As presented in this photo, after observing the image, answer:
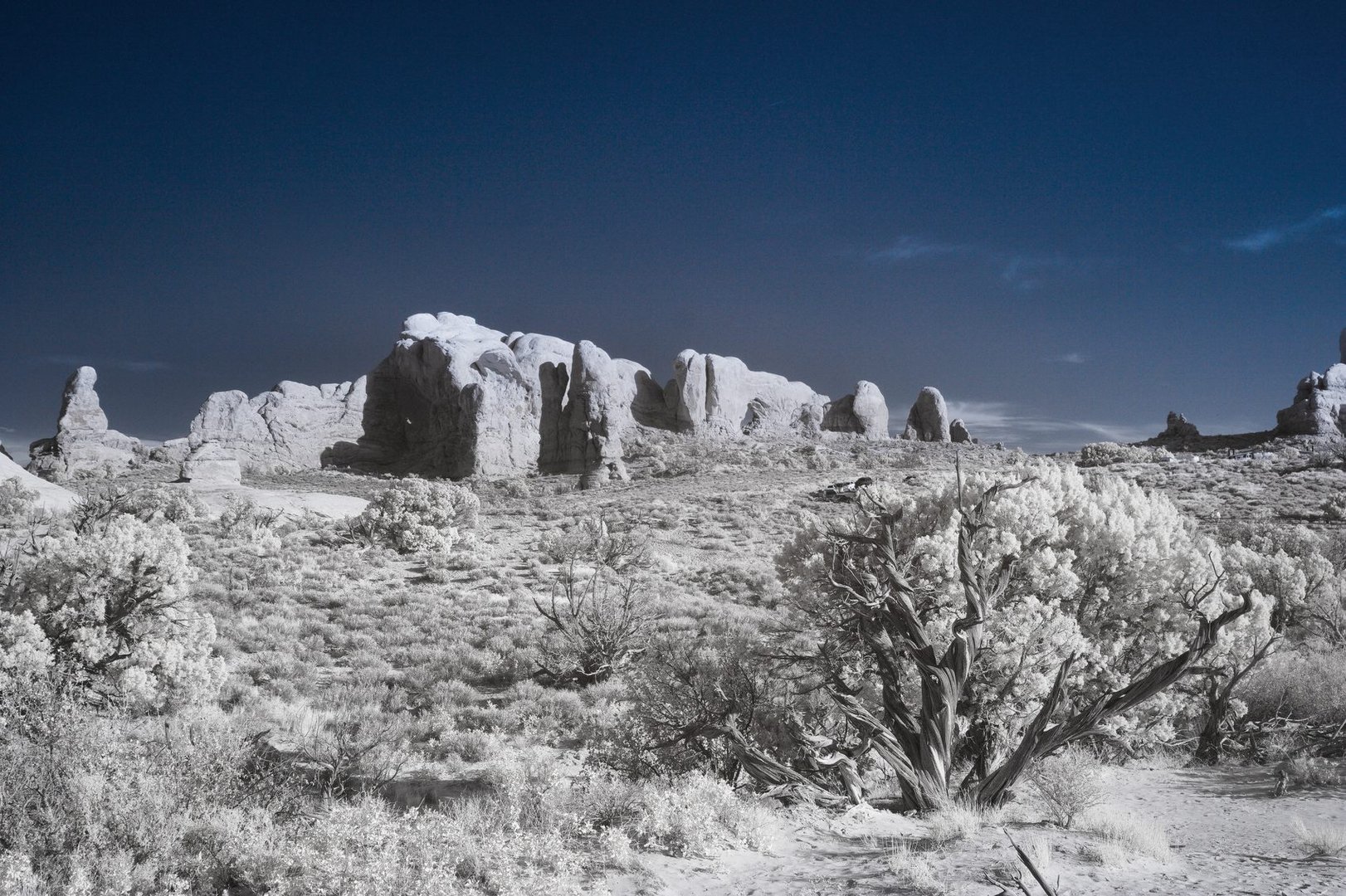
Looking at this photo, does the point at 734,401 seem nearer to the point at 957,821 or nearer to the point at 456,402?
the point at 456,402

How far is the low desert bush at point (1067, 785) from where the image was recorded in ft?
22.6

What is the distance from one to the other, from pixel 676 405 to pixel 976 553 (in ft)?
167

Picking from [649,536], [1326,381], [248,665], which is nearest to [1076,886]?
[248,665]

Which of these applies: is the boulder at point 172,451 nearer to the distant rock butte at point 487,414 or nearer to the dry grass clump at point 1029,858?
the distant rock butte at point 487,414

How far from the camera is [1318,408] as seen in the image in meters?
52.4

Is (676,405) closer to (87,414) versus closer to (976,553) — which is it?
(87,414)

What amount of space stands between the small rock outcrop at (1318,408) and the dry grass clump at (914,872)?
62931 mm

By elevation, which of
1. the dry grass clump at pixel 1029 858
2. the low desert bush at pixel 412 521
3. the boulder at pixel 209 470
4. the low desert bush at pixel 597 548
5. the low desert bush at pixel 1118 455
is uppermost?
the low desert bush at pixel 1118 455

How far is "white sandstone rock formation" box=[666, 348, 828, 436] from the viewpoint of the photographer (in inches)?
2302

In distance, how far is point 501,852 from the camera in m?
4.87

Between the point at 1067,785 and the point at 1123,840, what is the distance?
112cm

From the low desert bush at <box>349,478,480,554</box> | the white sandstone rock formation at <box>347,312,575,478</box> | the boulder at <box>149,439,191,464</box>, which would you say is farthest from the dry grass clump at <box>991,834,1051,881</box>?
the boulder at <box>149,439,191,464</box>

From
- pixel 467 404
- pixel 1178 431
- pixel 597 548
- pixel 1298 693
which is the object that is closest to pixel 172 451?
pixel 467 404

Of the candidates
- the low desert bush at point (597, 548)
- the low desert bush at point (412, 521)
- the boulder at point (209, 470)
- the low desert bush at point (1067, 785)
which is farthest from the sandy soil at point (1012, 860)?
the boulder at point (209, 470)
